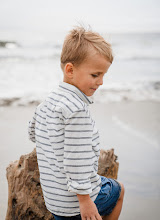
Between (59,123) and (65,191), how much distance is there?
34 cm

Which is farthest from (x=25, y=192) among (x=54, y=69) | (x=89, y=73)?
(x=54, y=69)

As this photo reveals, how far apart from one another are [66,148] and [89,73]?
0.39 m

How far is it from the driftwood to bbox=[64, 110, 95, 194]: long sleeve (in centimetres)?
78

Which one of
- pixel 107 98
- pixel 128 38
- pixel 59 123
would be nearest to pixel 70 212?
pixel 59 123

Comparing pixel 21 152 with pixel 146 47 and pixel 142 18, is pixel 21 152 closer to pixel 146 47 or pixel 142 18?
pixel 146 47

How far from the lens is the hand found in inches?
53.2

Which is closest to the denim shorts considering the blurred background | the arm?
the arm

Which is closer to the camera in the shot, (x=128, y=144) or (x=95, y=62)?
(x=95, y=62)

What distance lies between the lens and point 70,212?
1445 mm

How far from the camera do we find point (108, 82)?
7.62 meters

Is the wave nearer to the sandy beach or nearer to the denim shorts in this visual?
the sandy beach

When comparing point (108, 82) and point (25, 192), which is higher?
point (108, 82)

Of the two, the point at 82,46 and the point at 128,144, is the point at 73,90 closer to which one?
the point at 82,46

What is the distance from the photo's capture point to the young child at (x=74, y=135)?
1.32 meters
